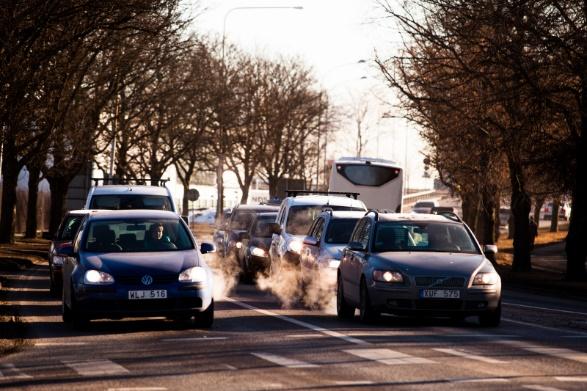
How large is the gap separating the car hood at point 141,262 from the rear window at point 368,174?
3601 cm

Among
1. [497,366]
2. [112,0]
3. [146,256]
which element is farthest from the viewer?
[112,0]

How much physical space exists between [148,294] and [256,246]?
50.8ft

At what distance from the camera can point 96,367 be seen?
45.5ft

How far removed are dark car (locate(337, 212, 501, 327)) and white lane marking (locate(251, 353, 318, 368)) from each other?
15.3ft

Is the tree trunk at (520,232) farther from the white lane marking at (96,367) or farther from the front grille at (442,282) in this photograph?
the white lane marking at (96,367)

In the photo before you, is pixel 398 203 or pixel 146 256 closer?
pixel 146 256

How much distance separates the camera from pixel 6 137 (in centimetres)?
3394

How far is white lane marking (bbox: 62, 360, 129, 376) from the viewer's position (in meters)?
13.3

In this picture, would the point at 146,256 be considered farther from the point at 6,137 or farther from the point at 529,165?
the point at 529,165

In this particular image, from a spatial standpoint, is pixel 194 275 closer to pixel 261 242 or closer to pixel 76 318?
pixel 76 318

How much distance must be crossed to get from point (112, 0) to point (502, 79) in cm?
949

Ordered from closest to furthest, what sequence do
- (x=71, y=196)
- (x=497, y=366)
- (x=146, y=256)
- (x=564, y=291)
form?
(x=497, y=366)
(x=146, y=256)
(x=564, y=291)
(x=71, y=196)

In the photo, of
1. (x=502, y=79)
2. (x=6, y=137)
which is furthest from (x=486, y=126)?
(x=6, y=137)

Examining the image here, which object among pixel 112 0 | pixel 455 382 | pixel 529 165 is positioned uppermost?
pixel 112 0
